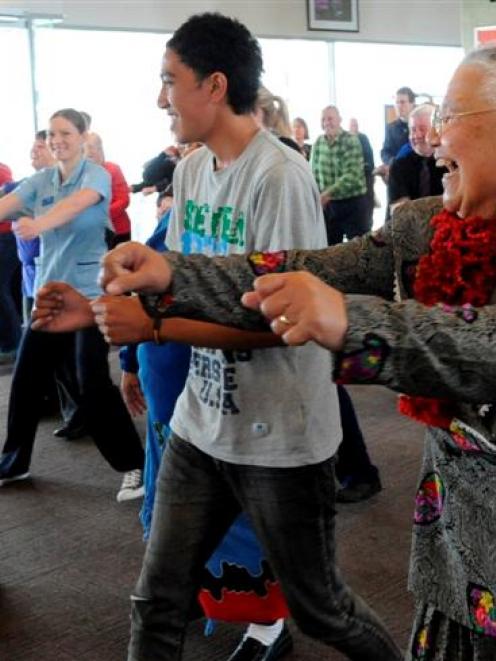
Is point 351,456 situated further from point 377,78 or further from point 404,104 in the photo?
point 377,78

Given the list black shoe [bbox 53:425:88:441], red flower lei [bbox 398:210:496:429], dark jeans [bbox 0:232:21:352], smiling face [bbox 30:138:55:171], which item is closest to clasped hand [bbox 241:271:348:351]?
red flower lei [bbox 398:210:496:429]

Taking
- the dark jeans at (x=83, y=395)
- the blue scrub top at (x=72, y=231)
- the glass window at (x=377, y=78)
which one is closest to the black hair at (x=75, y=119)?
the blue scrub top at (x=72, y=231)

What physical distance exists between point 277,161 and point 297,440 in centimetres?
53

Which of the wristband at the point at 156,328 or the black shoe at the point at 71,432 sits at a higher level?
the wristband at the point at 156,328

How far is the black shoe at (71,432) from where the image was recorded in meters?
4.91

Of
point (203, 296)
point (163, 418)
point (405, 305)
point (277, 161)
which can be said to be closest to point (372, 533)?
point (163, 418)

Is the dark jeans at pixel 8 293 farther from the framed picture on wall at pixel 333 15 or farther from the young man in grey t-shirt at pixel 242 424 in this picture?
the framed picture on wall at pixel 333 15

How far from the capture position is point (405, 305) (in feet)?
3.55

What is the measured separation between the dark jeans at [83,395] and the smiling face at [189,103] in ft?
6.63

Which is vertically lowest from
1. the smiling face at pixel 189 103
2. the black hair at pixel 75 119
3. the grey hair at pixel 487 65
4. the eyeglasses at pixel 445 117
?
the eyeglasses at pixel 445 117

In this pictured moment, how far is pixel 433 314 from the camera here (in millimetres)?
1070

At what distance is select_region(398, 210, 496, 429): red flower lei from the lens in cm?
127

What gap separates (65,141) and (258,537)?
255 centimetres

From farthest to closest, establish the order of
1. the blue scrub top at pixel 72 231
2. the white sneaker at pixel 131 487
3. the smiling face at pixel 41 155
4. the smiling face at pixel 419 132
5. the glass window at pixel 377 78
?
the glass window at pixel 377 78 → the smiling face at pixel 41 155 → the smiling face at pixel 419 132 → the blue scrub top at pixel 72 231 → the white sneaker at pixel 131 487
